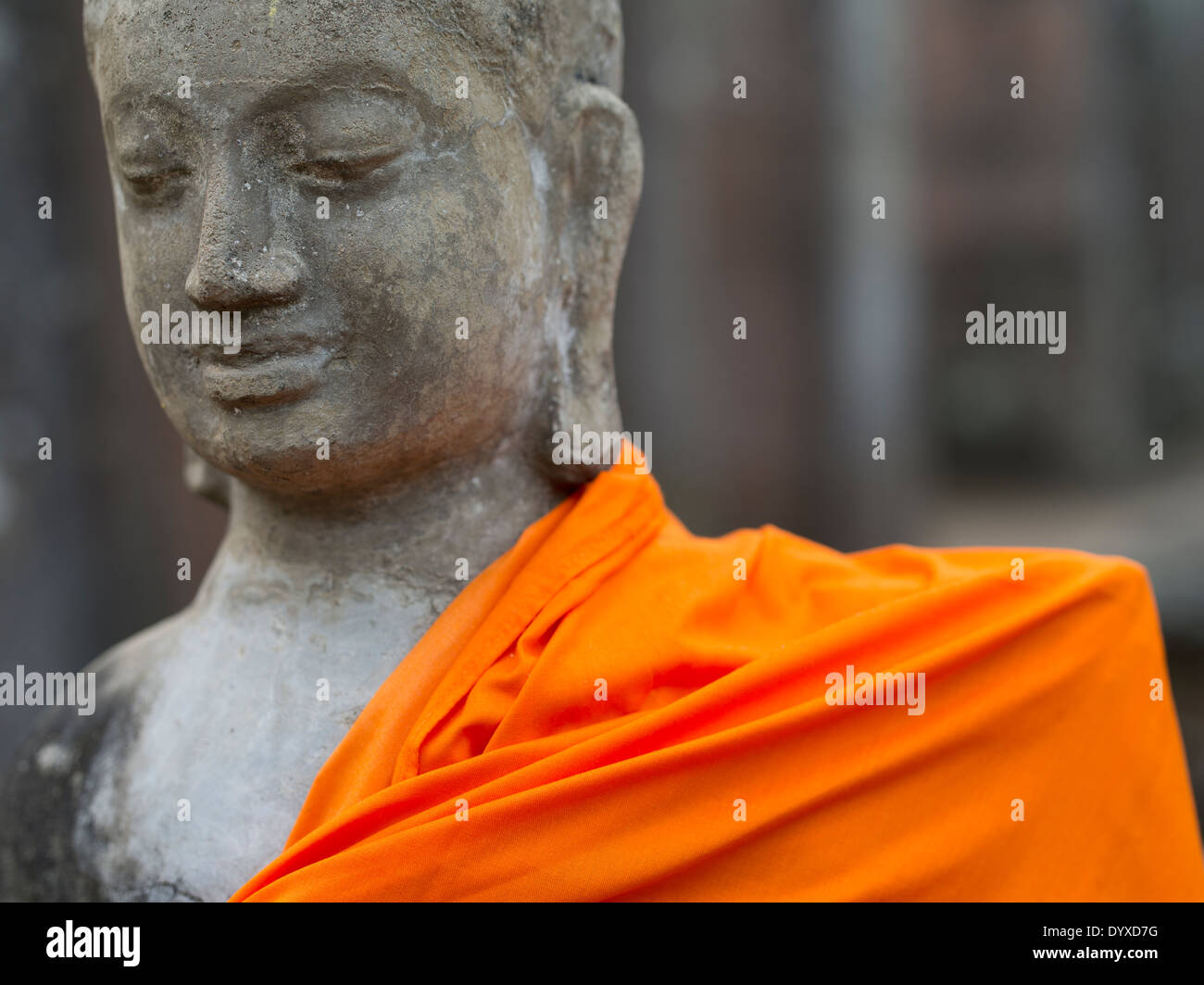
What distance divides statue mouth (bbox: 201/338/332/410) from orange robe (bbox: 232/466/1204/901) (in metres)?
0.45

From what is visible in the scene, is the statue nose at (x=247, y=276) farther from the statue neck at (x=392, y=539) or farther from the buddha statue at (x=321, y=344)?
the statue neck at (x=392, y=539)

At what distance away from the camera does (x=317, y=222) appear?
2002 mm

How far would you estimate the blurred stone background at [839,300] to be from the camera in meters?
5.00

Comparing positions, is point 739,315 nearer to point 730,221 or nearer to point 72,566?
point 730,221

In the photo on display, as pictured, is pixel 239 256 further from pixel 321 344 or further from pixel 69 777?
pixel 69 777

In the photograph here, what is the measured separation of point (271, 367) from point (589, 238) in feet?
2.20

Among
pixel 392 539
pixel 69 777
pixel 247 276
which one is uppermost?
pixel 247 276

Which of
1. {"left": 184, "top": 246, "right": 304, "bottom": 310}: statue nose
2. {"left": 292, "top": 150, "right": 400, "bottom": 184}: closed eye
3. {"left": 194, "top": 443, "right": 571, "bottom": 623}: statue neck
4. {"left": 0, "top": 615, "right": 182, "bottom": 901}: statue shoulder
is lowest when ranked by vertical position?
{"left": 0, "top": 615, "right": 182, "bottom": 901}: statue shoulder

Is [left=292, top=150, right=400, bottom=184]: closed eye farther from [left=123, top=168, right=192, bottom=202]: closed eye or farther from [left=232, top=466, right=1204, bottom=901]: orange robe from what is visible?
[left=232, top=466, right=1204, bottom=901]: orange robe

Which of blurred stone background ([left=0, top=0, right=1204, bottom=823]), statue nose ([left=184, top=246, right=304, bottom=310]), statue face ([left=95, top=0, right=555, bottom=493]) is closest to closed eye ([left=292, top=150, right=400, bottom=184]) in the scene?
statue face ([left=95, top=0, right=555, bottom=493])

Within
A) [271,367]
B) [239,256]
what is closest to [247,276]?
[239,256]

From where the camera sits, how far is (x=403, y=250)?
6.63 ft

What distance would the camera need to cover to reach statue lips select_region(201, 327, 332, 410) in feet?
6.63

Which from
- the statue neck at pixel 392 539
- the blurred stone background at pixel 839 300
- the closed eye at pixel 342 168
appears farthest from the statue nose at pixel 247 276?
the blurred stone background at pixel 839 300
